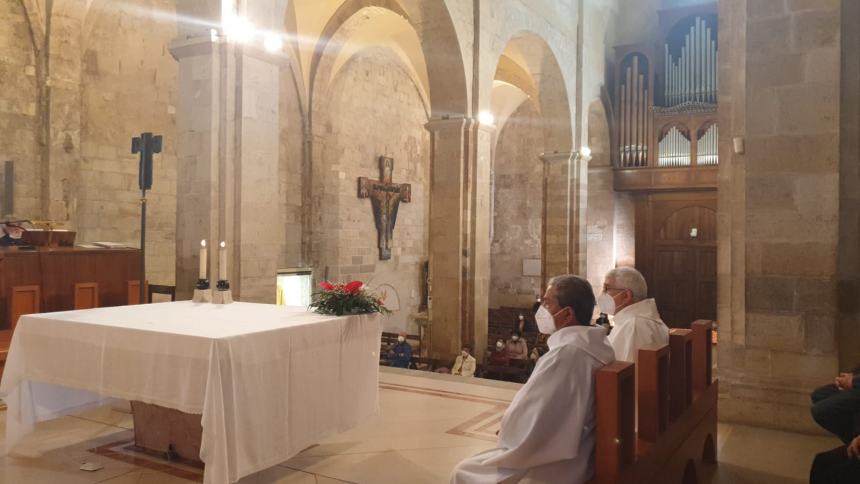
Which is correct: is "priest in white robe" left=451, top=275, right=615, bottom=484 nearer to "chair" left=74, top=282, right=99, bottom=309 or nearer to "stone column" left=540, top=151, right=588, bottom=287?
"chair" left=74, top=282, right=99, bottom=309

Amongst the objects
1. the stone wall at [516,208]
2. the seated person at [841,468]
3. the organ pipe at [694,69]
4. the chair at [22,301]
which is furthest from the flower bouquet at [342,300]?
the stone wall at [516,208]

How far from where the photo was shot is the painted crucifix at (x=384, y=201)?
1521 centimetres

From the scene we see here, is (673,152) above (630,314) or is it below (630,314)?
above

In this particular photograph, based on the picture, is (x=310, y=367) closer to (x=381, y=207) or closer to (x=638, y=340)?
(x=638, y=340)

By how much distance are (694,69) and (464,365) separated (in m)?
10.8

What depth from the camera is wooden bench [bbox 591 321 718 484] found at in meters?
2.54

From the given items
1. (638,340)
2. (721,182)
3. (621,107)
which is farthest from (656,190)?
(638,340)

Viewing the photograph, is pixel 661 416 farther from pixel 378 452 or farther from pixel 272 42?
pixel 272 42

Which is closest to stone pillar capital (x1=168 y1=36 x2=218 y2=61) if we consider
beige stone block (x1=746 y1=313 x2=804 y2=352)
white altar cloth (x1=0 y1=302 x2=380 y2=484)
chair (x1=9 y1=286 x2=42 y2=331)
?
chair (x1=9 y1=286 x2=42 y2=331)

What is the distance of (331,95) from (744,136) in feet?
32.8

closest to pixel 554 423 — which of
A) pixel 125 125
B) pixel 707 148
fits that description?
pixel 125 125

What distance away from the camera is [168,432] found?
4.25 m

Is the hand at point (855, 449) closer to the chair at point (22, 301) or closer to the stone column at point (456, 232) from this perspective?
the chair at point (22, 301)

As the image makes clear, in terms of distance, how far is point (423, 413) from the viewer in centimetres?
551
